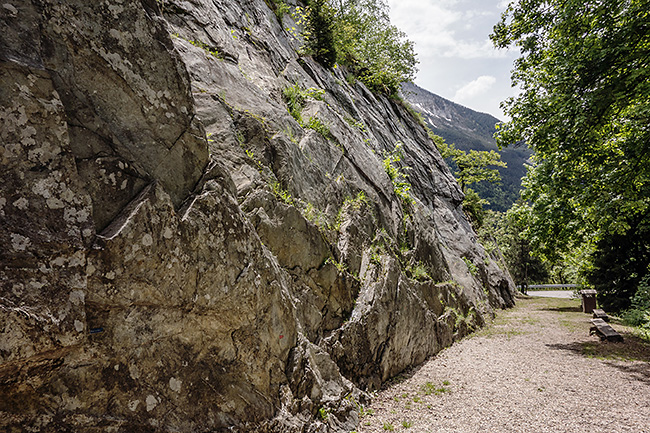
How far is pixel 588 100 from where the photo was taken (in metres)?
8.12

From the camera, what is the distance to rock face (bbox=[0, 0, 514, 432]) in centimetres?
260

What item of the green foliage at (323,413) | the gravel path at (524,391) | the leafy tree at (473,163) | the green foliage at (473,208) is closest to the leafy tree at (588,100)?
the gravel path at (524,391)

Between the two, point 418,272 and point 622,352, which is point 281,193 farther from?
point 622,352

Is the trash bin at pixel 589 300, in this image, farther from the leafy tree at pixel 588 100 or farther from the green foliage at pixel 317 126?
the green foliage at pixel 317 126

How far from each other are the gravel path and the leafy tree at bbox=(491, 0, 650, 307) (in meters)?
3.73

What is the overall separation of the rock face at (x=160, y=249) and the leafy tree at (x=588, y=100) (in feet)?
21.8

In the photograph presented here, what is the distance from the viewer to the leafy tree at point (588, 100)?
7.59m

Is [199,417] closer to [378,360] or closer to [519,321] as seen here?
[378,360]

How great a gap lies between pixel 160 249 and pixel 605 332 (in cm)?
1256

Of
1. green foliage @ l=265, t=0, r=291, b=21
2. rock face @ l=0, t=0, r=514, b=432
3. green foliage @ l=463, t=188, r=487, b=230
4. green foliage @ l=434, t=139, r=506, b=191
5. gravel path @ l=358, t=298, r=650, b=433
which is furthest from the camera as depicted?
green foliage @ l=434, t=139, r=506, b=191

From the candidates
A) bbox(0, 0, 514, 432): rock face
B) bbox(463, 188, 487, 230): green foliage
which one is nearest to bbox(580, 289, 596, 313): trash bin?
bbox(463, 188, 487, 230): green foliage

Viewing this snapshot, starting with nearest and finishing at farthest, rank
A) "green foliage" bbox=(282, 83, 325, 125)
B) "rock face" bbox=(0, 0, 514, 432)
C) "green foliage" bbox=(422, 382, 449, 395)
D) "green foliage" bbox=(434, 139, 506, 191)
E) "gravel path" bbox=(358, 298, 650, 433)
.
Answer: "rock face" bbox=(0, 0, 514, 432)
"gravel path" bbox=(358, 298, 650, 433)
"green foliage" bbox=(422, 382, 449, 395)
"green foliage" bbox=(282, 83, 325, 125)
"green foliage" bbox=(434, 139, 506, 191)

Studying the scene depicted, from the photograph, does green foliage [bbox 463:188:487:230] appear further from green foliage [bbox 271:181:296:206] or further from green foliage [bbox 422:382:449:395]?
green foliage [bbox 271:181:296:206]

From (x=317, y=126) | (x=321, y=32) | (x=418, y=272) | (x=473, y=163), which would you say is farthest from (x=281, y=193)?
(x=473, y=163)
